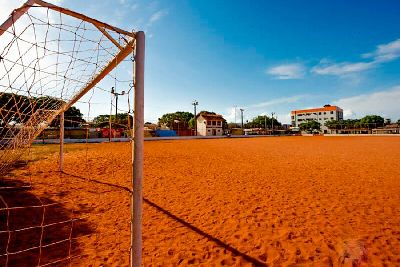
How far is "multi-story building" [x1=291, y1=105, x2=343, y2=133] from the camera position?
104m

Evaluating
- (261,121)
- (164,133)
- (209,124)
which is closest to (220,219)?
(164,133)

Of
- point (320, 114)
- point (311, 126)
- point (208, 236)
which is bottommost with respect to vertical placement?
point (208, 236)

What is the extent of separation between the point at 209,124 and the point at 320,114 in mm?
74372

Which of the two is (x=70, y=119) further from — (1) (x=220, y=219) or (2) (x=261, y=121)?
(2) (x=261, y=121)

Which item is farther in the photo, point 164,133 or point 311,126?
point 311,126

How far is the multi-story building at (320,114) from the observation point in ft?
342

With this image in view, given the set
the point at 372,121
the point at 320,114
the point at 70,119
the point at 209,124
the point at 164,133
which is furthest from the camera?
the point at 320,114

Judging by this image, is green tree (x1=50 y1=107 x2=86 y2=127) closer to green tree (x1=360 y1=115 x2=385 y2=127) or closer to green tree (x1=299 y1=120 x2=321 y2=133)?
green tree (x1=299 y1=120 x2=321 y2=133)

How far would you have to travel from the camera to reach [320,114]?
108 metres

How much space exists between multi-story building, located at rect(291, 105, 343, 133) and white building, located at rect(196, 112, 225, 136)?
59862mm

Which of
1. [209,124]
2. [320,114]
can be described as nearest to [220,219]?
[209,124]

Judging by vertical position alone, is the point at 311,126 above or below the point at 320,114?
below

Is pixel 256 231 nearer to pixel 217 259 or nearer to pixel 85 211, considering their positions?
pixel 217 259

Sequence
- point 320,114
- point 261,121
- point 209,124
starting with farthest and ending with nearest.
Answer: point 320,114
point 261,121
point 209,124
